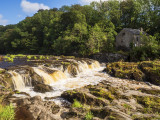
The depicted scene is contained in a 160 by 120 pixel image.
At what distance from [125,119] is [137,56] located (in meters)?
26.7

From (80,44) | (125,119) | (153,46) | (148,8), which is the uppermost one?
(148,8)

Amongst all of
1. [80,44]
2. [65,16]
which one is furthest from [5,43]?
[80,44]

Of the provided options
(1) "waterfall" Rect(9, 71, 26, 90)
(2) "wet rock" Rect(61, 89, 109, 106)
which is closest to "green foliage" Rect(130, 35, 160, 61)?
(2) "wet rock" Rect(61, 89, 109, 106)

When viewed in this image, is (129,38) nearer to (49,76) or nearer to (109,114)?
(49,76)

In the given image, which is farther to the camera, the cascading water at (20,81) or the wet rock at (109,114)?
the cascading water at (20,81)

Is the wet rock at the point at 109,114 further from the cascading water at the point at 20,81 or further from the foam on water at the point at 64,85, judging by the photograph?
the cascading water at the point at 20,81

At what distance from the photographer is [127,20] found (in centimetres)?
5028

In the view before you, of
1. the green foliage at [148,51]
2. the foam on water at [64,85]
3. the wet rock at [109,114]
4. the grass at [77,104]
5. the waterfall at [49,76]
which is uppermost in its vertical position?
the green foliage at [148,51]

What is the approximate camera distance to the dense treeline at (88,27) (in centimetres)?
3744

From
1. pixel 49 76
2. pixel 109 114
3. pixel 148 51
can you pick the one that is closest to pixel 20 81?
pixel 49 76

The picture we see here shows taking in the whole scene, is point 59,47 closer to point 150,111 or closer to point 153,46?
point 153,46

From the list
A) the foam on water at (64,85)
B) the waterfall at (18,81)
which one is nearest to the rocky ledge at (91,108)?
the foam on water at (64,85)

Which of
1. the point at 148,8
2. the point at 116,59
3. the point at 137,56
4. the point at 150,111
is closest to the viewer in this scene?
the point at 150,111

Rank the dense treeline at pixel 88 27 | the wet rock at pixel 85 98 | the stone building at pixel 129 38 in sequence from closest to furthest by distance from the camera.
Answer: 1. the wet rock at pixel 85 98
2. the stone building at pixel 129 38
3. the dense treeline at pixel 88 27
